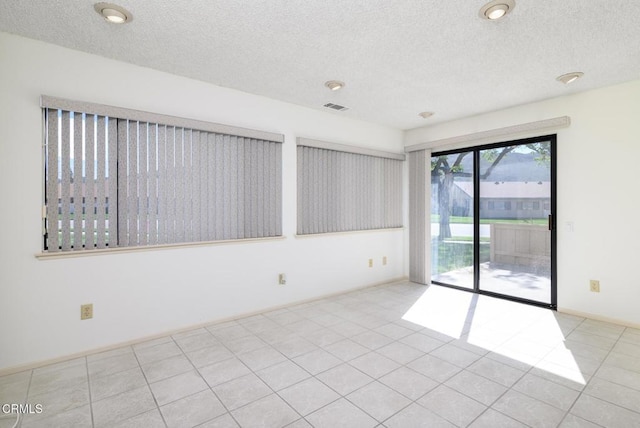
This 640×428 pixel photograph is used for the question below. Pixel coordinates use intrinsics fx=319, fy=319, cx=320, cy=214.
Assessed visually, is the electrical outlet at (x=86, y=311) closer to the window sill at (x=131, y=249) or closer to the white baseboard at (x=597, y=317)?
the window sill at (x=131, y=249)

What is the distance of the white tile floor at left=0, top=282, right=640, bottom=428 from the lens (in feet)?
6.05

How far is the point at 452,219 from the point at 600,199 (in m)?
1.70

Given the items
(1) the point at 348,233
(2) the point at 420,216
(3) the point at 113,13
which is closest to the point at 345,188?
(1) the point at 348,233

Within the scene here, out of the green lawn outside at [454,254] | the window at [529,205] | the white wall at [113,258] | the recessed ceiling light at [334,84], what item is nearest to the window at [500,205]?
the window at [529,205]

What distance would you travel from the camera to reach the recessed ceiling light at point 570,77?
9.60 feet

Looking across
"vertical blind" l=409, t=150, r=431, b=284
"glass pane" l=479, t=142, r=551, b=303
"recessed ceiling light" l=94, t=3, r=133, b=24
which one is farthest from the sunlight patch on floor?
"recessed ceiling light" l=94, t=3, r=133, b=24

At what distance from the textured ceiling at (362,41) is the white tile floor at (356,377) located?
7.93 ft

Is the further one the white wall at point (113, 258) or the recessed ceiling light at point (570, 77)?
the recessed ceiling light at point (570, 77)

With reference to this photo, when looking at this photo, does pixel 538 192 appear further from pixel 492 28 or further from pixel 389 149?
pixel 492 28

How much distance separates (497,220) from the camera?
4215mm

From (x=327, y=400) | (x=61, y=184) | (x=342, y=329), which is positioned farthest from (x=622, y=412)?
(x=61, y=184)

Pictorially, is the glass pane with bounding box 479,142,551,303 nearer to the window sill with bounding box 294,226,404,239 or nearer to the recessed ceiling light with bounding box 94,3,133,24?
the window sill with bounding box 294,226,404,239

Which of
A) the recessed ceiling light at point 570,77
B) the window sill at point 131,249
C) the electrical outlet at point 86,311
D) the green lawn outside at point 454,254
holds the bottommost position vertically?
the electrical outlet at point 86,311

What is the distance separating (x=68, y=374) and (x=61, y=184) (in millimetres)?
1424
